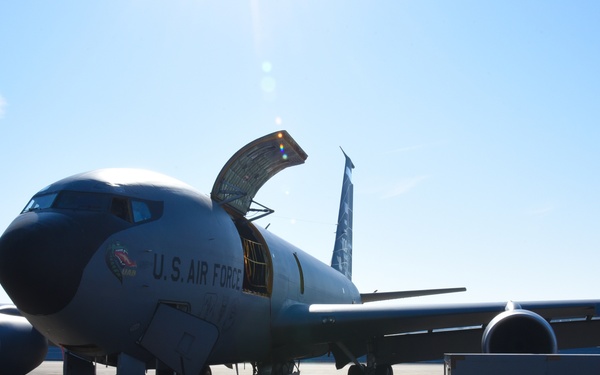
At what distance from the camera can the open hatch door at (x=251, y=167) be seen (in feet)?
41.7

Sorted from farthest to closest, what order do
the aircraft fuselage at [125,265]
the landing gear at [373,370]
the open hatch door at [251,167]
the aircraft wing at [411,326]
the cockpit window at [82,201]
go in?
the landing gear at [373,370]
the aircraft wing at [411,326]
the open hatch door at [251,167]
the cockpit window at [82,201]
the aircraft fuselage at [125,265]

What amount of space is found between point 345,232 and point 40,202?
69.1ft

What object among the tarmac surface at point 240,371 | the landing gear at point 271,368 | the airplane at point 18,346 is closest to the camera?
the airplane at point 18,346

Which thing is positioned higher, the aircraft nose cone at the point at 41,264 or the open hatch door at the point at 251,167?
the open hatch door at the point at 251,167

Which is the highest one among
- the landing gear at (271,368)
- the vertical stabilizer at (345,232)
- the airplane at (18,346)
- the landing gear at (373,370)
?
the vertical stabilizer at (345,232)

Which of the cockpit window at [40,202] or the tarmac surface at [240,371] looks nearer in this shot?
the cockpit window at [40,202]

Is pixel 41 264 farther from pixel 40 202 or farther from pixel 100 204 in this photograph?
pixel 40 202

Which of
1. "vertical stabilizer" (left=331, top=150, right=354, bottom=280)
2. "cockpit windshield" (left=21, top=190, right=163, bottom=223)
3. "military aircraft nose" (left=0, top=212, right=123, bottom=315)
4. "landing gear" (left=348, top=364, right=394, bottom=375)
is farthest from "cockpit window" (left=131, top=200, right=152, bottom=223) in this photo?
"vertical stabilizer" (left=331, top=150, right=354, bottom=280)

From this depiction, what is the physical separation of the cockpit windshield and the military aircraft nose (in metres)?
0.74

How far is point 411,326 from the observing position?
1426cm

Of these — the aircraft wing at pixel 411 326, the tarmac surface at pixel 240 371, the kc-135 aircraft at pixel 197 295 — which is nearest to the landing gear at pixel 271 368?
the kc-135 aircraft at pixel 197 295

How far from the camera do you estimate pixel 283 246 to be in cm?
1523

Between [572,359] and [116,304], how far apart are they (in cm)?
587

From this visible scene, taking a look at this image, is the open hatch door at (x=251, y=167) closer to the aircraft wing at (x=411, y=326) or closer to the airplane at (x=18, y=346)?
the aircraft wing at (x=411, y=326)
